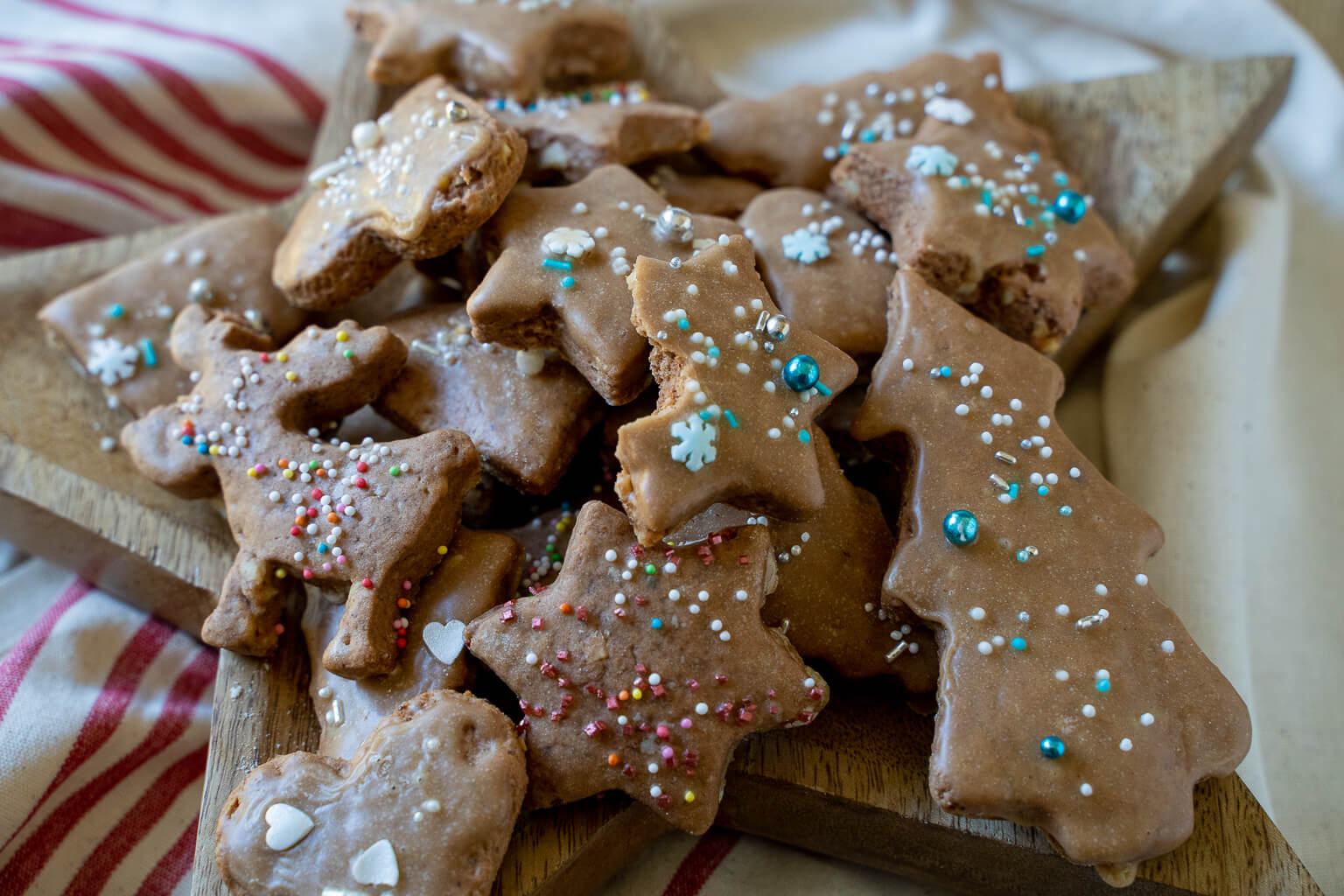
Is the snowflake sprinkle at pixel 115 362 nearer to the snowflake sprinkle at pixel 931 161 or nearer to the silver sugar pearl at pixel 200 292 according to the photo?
the silver sugar pearl at pixel 200 292

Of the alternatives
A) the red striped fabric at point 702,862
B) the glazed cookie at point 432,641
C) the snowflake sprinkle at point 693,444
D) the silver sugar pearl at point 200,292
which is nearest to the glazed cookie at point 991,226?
the snowflake sprinkle at point 693,444

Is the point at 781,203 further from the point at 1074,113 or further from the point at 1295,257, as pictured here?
the point at 1295,257

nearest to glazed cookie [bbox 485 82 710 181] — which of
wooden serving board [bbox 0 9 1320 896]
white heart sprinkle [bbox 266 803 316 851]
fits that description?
wooden serving board [bbox 0 9 1320 896]

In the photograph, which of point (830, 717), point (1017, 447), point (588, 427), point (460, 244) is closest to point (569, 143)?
point (460, 244)

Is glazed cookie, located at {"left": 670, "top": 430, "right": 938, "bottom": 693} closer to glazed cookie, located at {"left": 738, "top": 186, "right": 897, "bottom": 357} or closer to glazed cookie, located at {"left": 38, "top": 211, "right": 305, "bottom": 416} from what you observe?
glazed cookie, located at {"left": 738, "top": 186, "right": 897, "bottom": 357}

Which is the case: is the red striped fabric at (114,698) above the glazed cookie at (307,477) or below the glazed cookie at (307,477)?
below

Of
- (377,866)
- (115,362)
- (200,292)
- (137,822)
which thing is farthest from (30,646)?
(377,866)
